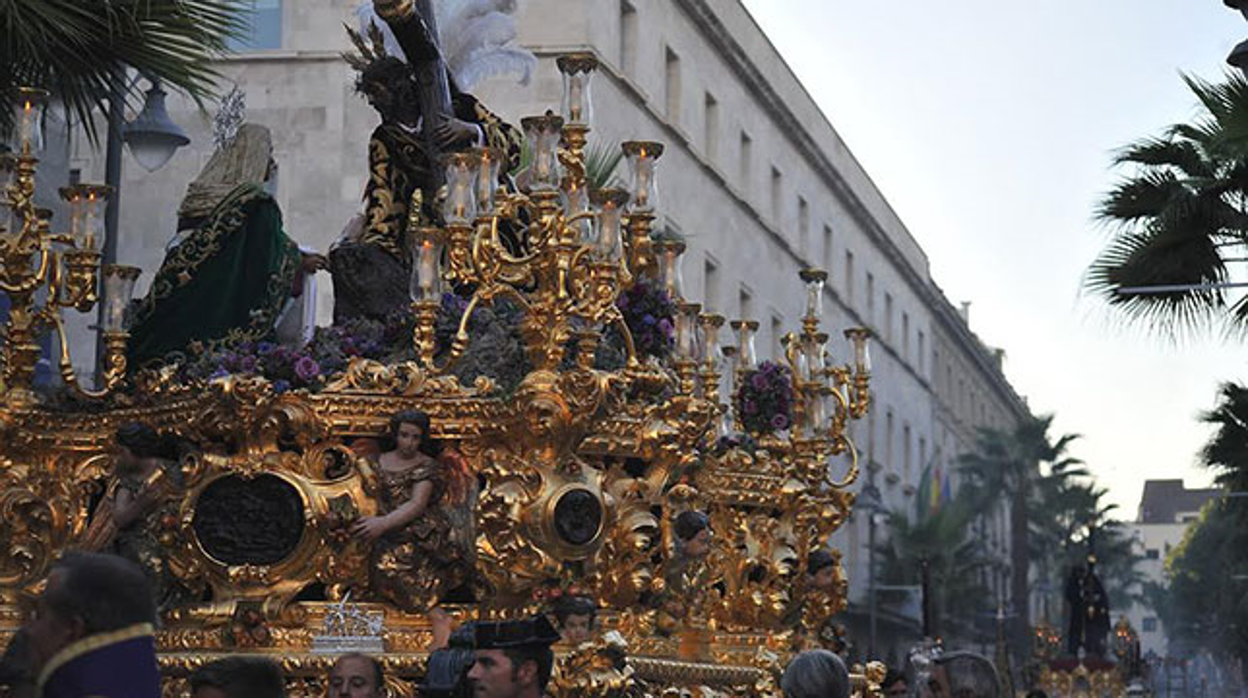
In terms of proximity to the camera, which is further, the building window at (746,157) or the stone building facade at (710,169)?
the building window at (746,157)

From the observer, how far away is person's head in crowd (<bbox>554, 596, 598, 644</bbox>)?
10977 mm

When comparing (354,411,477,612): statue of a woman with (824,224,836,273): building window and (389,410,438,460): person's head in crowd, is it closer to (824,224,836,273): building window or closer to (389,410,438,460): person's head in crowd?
(389,410,438,460): person's head in crowd

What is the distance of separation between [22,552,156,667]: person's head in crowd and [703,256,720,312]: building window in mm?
→ 37884

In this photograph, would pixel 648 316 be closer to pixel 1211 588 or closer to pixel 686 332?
pixel 686 332

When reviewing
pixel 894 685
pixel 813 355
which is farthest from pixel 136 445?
pixel 813 355

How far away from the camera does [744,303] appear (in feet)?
152

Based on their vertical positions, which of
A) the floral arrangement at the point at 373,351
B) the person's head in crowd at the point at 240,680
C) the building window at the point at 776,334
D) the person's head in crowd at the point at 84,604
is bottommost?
the person's head in crowd at the point at 240,680

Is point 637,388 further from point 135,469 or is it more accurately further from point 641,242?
point 135,469

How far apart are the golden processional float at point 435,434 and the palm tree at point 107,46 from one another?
1.00m

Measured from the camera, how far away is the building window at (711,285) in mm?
43250

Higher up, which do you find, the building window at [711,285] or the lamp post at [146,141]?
the building window at [711,285]

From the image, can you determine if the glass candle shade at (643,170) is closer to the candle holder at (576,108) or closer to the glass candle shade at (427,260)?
the candle holder at (576,108)

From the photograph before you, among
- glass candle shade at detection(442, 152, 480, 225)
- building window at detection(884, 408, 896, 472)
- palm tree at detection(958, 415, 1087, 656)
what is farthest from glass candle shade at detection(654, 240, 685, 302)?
palm tree at detection(958, 415, 1087, 656)

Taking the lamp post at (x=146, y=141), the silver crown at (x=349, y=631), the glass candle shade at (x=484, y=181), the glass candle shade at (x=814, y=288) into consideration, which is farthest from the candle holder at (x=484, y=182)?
the lamp post at (x=146, y=141)
